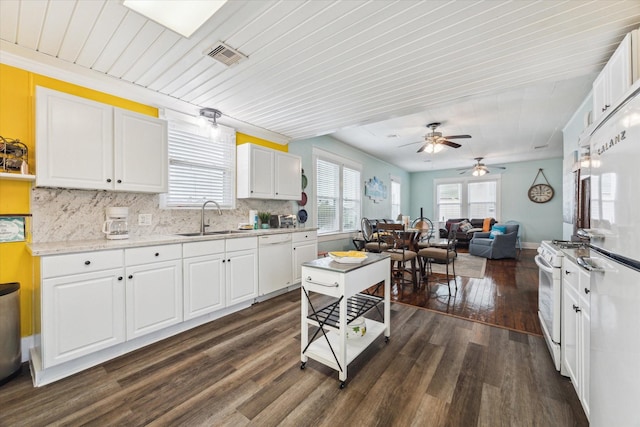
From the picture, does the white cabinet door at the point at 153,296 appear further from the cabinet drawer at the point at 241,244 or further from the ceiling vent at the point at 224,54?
the ceiling vent at the point at 224,54

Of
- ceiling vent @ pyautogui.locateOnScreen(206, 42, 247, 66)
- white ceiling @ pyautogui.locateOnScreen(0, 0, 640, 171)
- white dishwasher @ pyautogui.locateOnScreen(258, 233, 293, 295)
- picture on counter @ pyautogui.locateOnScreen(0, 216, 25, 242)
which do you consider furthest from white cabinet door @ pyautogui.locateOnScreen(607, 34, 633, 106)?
picture on counter @ pyautogui.locateOnScreen(0, 216, 25, 242)

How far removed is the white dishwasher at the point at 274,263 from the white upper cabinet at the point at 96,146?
1.40 metres

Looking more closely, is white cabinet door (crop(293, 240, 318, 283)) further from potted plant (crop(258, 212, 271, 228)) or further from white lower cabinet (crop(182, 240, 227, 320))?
white lower cabinet (crop(182, 240, 227, 320))

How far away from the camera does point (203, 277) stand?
9.19 ft

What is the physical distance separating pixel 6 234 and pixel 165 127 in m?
1.57

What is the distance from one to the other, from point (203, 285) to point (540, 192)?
971 cm

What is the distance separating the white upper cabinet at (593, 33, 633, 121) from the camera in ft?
5.47

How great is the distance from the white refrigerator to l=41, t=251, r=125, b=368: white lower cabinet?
3.00 m

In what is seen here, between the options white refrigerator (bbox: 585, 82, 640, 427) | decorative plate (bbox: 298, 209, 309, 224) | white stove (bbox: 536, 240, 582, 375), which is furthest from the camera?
decorative plate (bbox: 298, 209, 309, 224)

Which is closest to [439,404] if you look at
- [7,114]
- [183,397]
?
[183,397]

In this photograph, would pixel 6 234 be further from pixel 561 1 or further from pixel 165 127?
pixel 561 1

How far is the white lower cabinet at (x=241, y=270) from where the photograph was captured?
306cm

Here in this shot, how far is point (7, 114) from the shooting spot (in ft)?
7.02

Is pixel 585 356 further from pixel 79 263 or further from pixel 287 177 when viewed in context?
pixel 287 177
